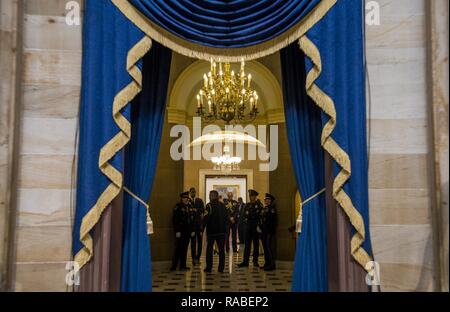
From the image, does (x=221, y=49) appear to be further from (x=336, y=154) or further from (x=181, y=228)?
(x=181, y=228)

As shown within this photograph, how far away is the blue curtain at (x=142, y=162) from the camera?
4082mm

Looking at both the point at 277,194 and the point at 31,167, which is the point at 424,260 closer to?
the point at 31,167

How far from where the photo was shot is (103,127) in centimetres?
388

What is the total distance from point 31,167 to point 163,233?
5726 mm

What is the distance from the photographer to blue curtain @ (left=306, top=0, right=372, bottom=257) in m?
3.88

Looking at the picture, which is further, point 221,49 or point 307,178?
point 307,178

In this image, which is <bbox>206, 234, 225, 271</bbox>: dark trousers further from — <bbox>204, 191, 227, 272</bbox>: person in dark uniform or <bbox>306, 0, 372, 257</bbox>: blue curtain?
<bbox>306, 0, 372, 257</bbox>: blue curtain

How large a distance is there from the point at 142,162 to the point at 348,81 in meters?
1.87

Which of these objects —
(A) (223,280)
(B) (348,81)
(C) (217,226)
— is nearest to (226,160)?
(C) (217,226)

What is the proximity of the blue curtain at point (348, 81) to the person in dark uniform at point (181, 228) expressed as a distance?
5408mm

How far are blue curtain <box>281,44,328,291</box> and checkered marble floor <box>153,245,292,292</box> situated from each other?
2.81m

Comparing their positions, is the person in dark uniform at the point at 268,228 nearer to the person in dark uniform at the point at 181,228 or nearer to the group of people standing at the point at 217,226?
the group of people standing at the point at 217,226

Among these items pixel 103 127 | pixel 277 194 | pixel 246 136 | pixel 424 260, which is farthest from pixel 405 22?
pixel 246 136

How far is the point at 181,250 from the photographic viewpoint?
9070mm
